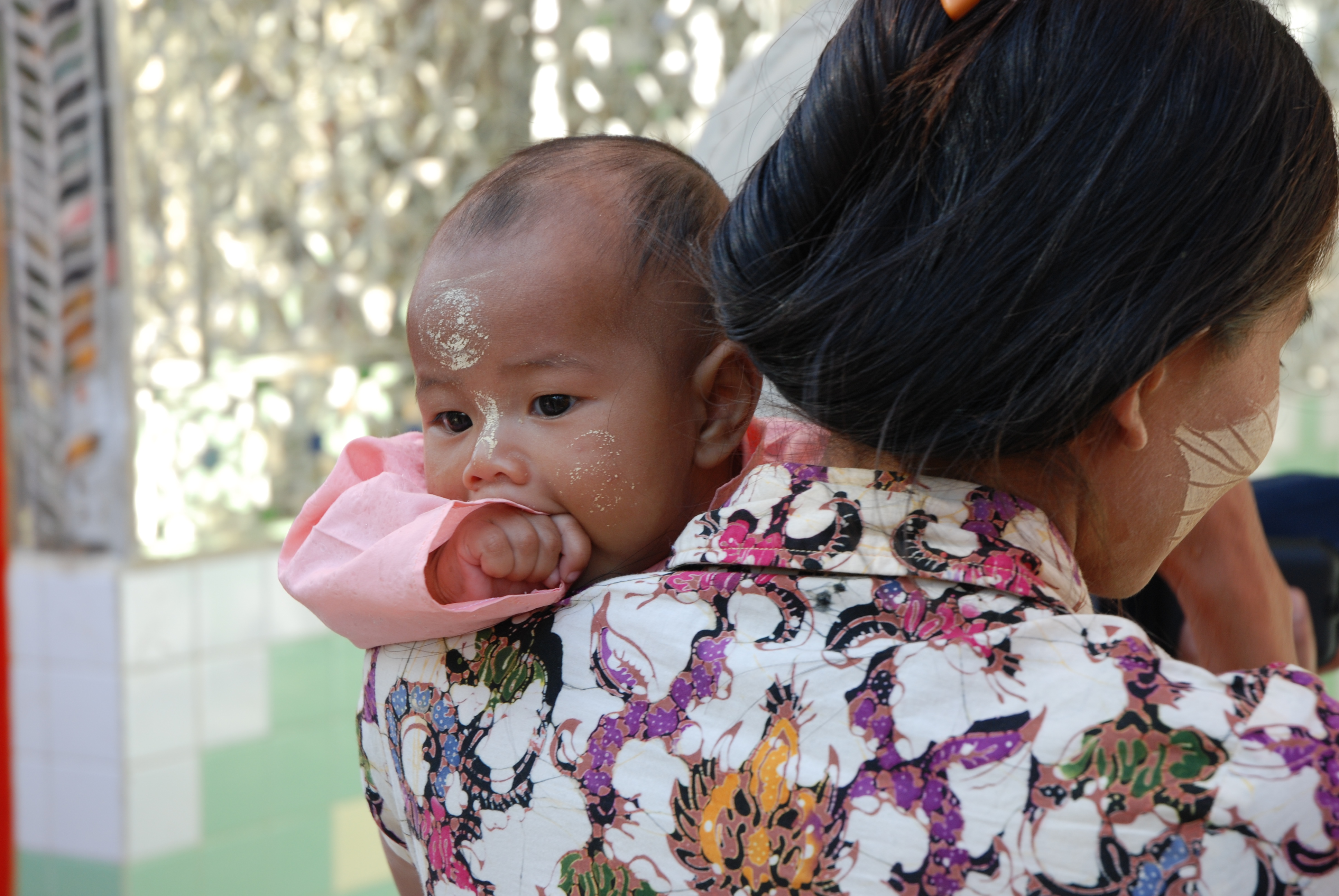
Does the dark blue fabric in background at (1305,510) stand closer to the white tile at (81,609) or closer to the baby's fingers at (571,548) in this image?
the baby's fingers at (571,548)

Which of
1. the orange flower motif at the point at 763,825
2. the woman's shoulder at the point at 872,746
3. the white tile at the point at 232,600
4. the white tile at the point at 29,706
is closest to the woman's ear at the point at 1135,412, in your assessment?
the woman's shoulder at the point at 872,746

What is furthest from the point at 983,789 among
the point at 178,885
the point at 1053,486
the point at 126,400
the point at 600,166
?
the point at 178,885

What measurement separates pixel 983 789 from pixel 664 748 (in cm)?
20

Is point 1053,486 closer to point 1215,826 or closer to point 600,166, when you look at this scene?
point 1215,826

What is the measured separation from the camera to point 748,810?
2.56ft

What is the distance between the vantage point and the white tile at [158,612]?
9.29 feet

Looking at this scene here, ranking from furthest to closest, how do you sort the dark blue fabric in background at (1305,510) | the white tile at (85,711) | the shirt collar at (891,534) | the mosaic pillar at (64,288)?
the white tile at (85,711) < the mosaic pillar at (64,288) < the dark blue fabric in background at (1305,510) < the shirt collar at (891,534)

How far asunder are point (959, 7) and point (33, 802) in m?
2.83

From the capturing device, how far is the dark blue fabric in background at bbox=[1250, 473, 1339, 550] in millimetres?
1663

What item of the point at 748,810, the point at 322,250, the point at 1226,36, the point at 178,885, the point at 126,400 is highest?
the point at 1226,36

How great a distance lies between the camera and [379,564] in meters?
0.97

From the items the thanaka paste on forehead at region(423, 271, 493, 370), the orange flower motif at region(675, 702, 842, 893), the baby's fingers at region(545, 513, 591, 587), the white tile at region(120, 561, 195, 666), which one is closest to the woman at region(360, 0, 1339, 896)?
the orange flower motif at region(675, 702, 842, 893)

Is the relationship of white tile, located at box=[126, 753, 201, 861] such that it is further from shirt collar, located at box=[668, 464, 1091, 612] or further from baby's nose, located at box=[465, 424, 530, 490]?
shirt collar, located at box=[668, 464, 1091, 612]

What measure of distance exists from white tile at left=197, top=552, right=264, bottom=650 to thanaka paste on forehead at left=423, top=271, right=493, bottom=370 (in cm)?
214
